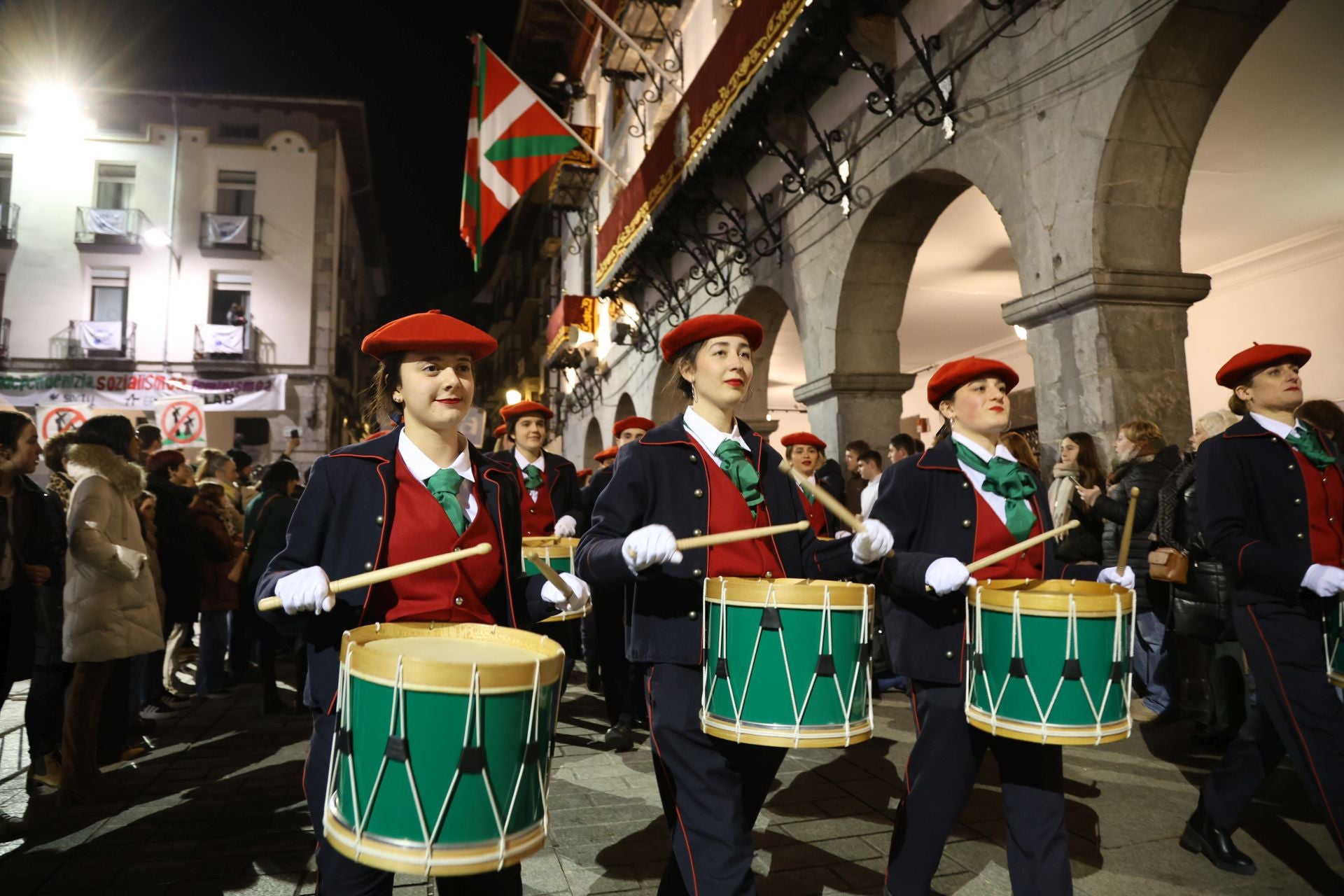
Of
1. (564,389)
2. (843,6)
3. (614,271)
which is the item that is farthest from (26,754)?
(564,389)

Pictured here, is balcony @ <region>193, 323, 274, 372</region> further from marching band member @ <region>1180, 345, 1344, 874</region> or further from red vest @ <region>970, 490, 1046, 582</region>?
marching band member @ <region>1180, 345, 1344, 874</region>

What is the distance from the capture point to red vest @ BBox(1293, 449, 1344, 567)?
12.4 ft

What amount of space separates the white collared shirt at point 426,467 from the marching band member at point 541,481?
421cm


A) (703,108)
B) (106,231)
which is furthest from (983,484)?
(106,231)

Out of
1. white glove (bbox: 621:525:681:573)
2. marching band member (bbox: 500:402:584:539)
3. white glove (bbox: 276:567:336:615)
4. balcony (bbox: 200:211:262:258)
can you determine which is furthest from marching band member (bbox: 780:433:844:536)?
balcony (bbox: 200:211:262:258)

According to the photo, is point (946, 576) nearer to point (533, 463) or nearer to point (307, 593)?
point (307, 593)

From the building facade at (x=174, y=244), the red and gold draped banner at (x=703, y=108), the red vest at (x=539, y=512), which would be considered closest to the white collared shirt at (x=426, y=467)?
the red vest at (x=539, y=512)

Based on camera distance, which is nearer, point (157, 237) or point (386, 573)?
point (386, 573)

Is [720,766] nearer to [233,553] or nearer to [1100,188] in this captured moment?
[1100,188]

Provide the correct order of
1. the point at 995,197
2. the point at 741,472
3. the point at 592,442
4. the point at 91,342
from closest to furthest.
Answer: the point at 741,472
the point at 995,197
the point at 592,442
the point at 91,342

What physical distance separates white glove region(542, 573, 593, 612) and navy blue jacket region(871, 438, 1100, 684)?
3.35 feet

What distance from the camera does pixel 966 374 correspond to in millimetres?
3492

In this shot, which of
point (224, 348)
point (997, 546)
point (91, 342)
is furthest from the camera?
point (224, 348)

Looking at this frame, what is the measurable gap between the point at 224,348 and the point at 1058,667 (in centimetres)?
3348
